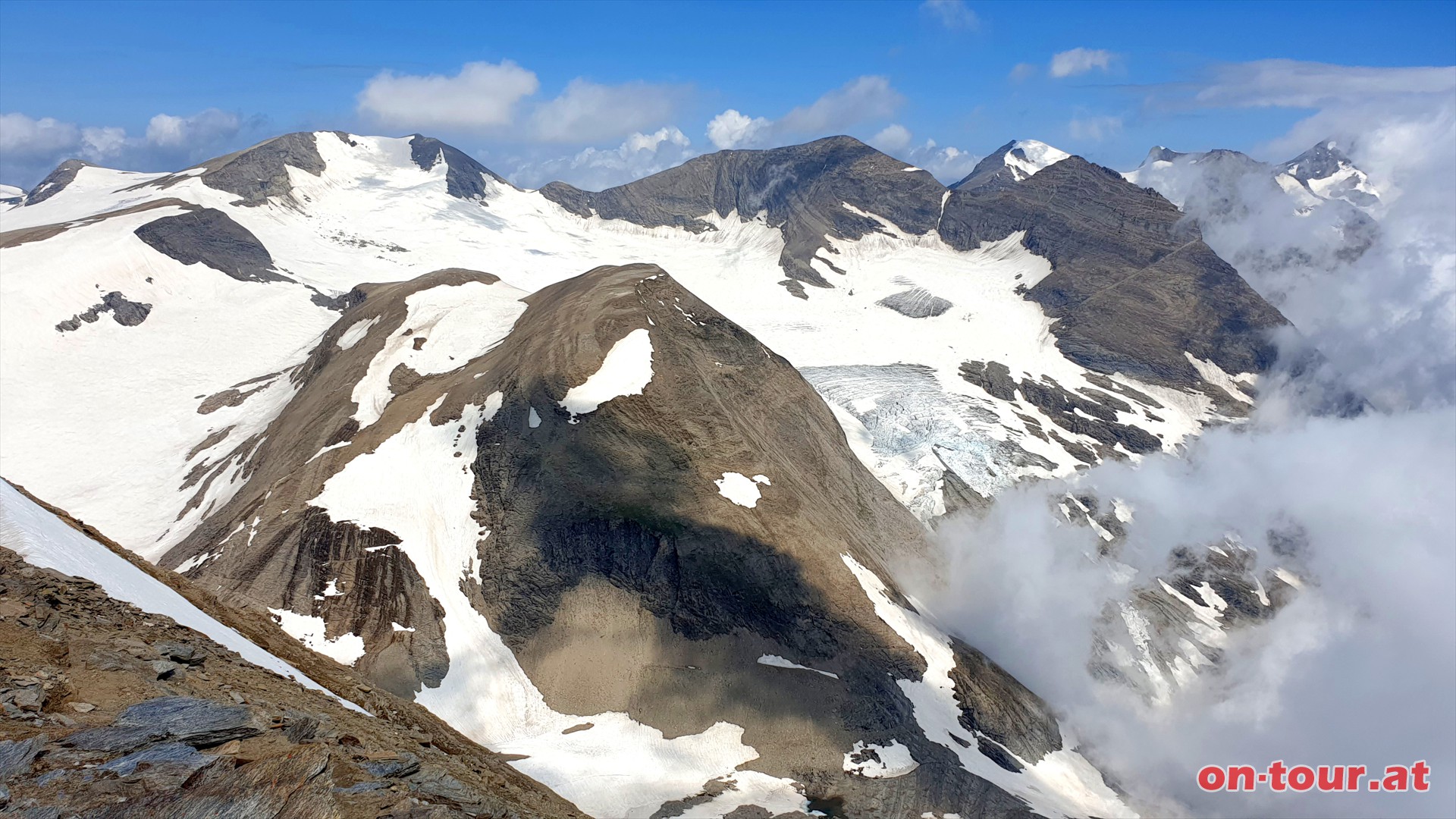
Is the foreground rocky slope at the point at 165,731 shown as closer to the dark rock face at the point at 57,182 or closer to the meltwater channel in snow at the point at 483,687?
the meltwater channel in snow at the point at 483,687

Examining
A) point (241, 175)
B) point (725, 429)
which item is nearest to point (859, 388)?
point (725, 429)

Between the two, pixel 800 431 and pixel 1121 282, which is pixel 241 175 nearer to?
pixel 800 431

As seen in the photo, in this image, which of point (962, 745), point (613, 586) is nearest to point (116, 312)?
point (613, 586)

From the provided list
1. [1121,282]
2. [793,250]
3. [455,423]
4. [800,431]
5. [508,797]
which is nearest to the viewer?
[508,797]

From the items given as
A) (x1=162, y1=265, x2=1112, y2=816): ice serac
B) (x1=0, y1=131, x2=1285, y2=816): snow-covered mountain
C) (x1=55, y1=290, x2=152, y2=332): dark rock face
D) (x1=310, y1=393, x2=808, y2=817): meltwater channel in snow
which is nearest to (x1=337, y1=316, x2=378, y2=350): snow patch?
(x1=0, y1=131, x2=1285, y2=816): snow-covered mountain

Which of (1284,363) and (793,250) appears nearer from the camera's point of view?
(1284,363)
